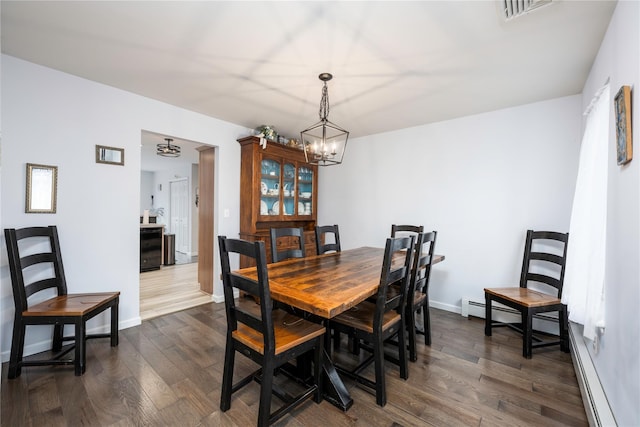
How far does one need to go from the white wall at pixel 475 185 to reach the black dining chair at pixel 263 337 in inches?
95.1

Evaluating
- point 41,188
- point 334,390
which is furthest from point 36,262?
point 334,390

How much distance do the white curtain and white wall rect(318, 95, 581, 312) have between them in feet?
2.32

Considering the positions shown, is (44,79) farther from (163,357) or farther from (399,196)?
(399,196)

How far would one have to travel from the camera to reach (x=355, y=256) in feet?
8.88

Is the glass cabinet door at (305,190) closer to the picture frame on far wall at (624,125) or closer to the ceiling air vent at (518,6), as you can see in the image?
the ceiling air vent at (518,6)

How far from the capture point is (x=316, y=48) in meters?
1.94

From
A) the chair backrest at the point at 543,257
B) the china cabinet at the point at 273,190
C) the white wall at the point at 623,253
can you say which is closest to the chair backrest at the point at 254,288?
the white wall at the point at 623,253

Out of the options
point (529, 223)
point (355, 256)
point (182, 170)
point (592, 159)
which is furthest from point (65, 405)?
point (182, 170)

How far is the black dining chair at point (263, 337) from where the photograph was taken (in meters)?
1.41

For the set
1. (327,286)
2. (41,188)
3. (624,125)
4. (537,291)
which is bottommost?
(537,291)

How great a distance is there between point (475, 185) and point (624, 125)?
74.9 inches

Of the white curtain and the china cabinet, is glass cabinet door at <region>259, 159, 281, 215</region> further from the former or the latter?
the white curtain

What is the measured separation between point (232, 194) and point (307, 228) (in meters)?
1.57

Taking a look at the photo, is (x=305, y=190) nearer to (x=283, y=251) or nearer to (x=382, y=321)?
(x=283, y=251)
